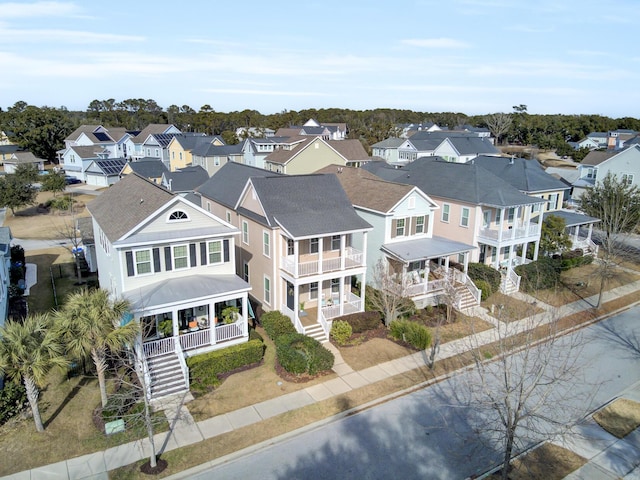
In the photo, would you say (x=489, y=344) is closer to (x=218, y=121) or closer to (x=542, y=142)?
(x=542, y=142)

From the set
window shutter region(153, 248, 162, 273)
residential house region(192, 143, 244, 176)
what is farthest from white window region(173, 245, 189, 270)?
residential house region(192, 143, 244, 176)

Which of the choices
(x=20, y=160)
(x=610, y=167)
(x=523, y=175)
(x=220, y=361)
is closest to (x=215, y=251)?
(x=220, y=361)

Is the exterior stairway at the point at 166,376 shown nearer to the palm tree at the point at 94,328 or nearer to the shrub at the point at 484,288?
the palm tree at the point at 94,328

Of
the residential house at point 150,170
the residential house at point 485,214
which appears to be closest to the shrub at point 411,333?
the residential house at point 485,214

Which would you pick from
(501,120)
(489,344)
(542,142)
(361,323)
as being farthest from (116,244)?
(501,120)

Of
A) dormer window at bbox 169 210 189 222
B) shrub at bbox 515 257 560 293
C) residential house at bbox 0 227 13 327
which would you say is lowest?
shrub at bbox 515 257 560 293

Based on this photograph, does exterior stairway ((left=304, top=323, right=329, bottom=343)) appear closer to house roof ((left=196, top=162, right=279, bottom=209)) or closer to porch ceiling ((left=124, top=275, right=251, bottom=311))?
porch ceiling ((left=124, top=275, right=251, bottom=311))

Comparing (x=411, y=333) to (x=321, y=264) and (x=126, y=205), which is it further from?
(x=126, y=205)
